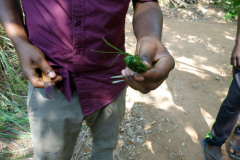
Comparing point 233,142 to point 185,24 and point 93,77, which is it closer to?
point 93,77

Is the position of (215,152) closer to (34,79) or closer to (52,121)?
(52,121)

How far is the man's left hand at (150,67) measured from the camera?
1.09m

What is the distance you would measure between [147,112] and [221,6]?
9388 mm

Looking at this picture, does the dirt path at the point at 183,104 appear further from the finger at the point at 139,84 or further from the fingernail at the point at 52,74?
the fingernail at the point at 52,74

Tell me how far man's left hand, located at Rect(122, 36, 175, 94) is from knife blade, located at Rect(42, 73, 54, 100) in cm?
45

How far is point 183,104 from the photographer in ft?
11.6

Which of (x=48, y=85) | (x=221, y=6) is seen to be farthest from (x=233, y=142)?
(x=221, y=6)

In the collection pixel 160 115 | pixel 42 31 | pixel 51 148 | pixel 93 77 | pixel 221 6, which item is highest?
pixel 42 31

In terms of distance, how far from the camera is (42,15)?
3.74 feet

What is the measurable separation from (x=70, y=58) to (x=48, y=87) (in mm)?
225

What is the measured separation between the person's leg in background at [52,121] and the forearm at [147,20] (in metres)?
0.65

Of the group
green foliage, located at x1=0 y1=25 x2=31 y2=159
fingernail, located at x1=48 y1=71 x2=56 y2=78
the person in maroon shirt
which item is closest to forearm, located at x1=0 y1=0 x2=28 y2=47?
the person in maroon shirt

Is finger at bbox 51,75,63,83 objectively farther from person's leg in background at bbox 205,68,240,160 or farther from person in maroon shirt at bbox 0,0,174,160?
person's leg in background at bbox 205,68,240,160

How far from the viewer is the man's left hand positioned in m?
1.09
